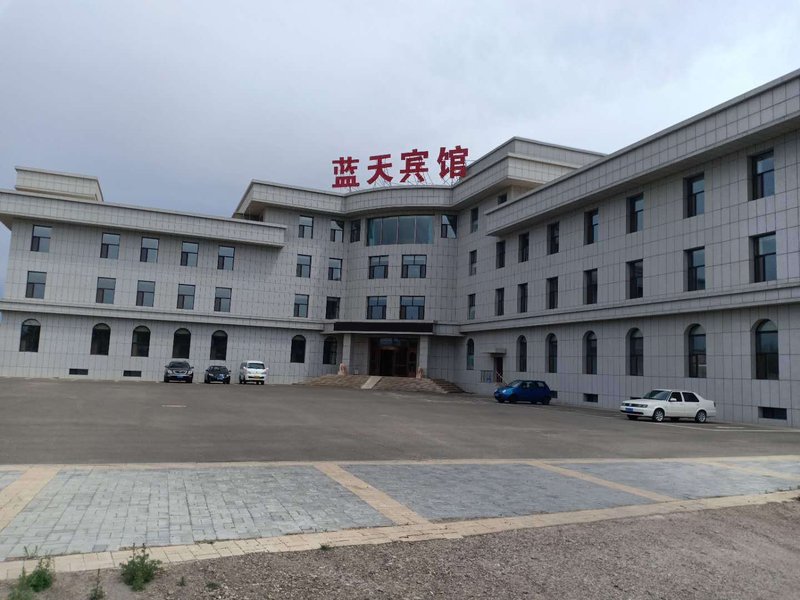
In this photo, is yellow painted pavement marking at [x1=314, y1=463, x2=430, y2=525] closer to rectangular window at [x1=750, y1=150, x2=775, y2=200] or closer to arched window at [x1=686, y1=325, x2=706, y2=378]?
arched window at [x1=686, y1=325, x2=706, y2=378]

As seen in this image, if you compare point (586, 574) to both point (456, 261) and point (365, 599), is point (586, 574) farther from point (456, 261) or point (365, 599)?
point (456, 261)

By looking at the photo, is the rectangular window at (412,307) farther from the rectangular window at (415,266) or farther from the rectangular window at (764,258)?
the rectangular window at (764,258)

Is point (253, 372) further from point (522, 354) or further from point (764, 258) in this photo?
point (764, 258)

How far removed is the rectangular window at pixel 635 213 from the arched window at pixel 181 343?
3333 cm

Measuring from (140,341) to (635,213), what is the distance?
3611cm

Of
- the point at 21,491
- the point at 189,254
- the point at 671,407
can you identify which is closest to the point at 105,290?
the point at 189,254

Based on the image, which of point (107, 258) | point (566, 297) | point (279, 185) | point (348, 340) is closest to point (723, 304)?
point (566, 297)

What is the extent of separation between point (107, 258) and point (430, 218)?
25.5 m

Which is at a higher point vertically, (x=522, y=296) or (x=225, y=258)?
(x=225, y=258)

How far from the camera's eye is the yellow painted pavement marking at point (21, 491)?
20.6 feet

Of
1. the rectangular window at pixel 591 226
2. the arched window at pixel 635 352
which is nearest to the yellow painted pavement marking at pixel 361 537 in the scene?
the arched window at pixel 635 352

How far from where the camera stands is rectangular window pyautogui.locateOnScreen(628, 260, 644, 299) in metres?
31.7

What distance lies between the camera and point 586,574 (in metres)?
5.33

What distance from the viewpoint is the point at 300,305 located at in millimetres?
51500
